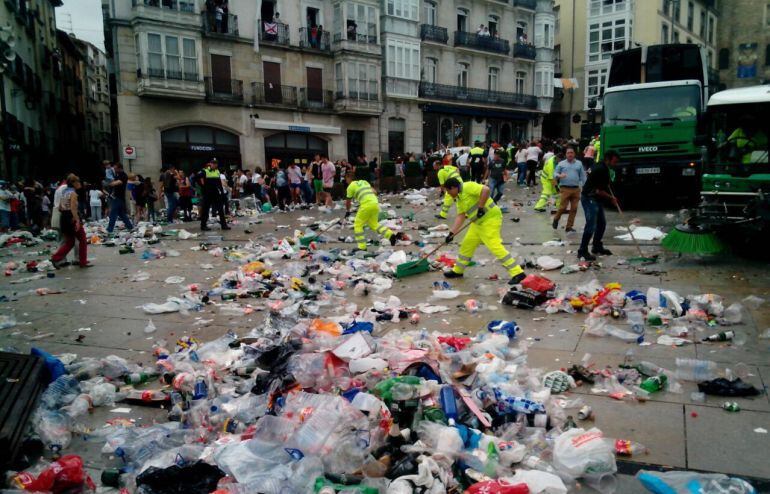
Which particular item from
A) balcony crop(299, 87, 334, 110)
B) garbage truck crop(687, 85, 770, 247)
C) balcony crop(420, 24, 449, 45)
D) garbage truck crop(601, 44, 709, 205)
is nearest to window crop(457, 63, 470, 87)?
balcony crop(420, 24, 449, 45)

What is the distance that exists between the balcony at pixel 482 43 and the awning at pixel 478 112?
3763 mm

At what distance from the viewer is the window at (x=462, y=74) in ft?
113

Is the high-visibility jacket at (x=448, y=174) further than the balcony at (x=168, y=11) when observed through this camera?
No

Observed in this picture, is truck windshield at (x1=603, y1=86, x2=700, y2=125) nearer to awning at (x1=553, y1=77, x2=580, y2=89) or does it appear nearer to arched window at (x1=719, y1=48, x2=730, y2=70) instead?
awning at (x1=553, y1=77, x2=580, y2=89)

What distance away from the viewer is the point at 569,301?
6191mm

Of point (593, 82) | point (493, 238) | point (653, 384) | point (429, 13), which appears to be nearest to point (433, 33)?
point (429, 13)

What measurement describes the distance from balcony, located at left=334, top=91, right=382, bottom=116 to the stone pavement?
62.5 feet

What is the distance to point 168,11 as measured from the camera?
24.1 metres

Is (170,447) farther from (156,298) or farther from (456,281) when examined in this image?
(456,281)

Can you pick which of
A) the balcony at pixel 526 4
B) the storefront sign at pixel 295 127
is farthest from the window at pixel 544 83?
the storefront sign at pixel 295 127

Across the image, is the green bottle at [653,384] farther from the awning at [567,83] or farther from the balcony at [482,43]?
the awning at [567,83]

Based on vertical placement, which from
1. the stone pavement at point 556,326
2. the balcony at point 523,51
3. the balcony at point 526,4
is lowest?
the stone pavement at point 556,326

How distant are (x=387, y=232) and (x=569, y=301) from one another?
16.2 ft

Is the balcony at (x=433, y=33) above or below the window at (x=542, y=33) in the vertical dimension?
below
